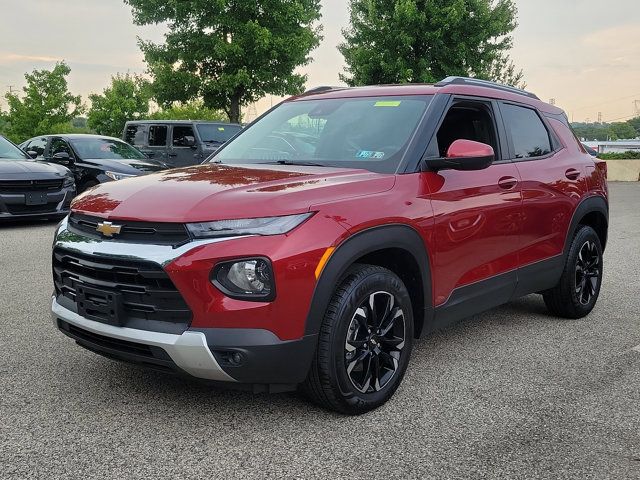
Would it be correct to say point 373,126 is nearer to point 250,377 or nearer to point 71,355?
point 250,377

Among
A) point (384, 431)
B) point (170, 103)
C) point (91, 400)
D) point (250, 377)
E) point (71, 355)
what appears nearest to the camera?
point (250, 377)

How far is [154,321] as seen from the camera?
2.95m

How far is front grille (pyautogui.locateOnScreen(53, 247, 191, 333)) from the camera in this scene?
2.88 metres

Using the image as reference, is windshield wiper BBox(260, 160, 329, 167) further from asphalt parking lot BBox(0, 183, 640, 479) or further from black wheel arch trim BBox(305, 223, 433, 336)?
asphalt parking lot BBox(0, 183, 640, 479)

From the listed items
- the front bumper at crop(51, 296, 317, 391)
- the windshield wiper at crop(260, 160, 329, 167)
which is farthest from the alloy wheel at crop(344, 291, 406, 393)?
the windshield wiper at crop(260, 160, 329, 167)

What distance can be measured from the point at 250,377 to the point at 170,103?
23442 mm

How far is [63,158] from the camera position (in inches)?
470

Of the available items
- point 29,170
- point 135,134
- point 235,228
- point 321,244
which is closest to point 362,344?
point 321,244

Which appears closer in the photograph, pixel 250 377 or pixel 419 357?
pixel 250 377

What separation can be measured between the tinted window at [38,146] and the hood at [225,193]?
10826 millimetres

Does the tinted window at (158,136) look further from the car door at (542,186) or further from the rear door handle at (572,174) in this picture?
the rear door handle at (572,174)

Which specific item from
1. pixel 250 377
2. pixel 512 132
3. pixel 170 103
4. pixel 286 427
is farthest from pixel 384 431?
pixel 170 103

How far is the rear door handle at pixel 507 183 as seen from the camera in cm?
419

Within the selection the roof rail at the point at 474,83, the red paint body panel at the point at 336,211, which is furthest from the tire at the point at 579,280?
the roof rail at the point at 474,83
